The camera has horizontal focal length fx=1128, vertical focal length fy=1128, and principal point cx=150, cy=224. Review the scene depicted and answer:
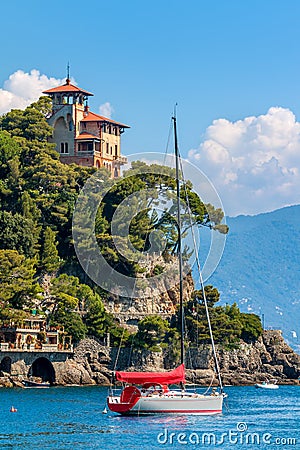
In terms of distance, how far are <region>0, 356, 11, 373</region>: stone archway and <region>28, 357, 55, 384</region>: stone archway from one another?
9.44 ft

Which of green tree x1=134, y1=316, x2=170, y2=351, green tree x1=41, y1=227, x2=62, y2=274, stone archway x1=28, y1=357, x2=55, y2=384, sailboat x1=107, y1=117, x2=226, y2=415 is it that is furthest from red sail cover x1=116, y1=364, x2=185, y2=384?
green tree x1=41, y1=227, x2=62, y2=274

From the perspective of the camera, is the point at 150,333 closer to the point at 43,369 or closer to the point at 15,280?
the point at 43,369

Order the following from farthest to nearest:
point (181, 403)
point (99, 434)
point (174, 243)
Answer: point (174, 243)
point (181, 403)
point (99, 434)

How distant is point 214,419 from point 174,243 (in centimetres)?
3554

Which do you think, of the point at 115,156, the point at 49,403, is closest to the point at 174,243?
the point at 115,156

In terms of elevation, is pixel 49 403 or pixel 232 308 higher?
pixel 232 308

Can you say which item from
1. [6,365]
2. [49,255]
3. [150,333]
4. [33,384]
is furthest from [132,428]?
[49,255]

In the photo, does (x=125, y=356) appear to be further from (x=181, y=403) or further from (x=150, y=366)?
(x=181, y=403)

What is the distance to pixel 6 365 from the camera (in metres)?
73.1

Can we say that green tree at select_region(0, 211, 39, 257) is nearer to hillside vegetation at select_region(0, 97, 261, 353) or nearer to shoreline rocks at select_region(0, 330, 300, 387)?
hillside vegetation at select_region(0, 97, 261, 353)

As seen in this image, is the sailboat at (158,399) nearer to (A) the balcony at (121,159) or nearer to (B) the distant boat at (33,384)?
(B) the distant boat at (33,384)

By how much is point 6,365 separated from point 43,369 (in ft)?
14.4

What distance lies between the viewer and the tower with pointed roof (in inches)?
3706

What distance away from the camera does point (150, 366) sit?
79750 millimetres
